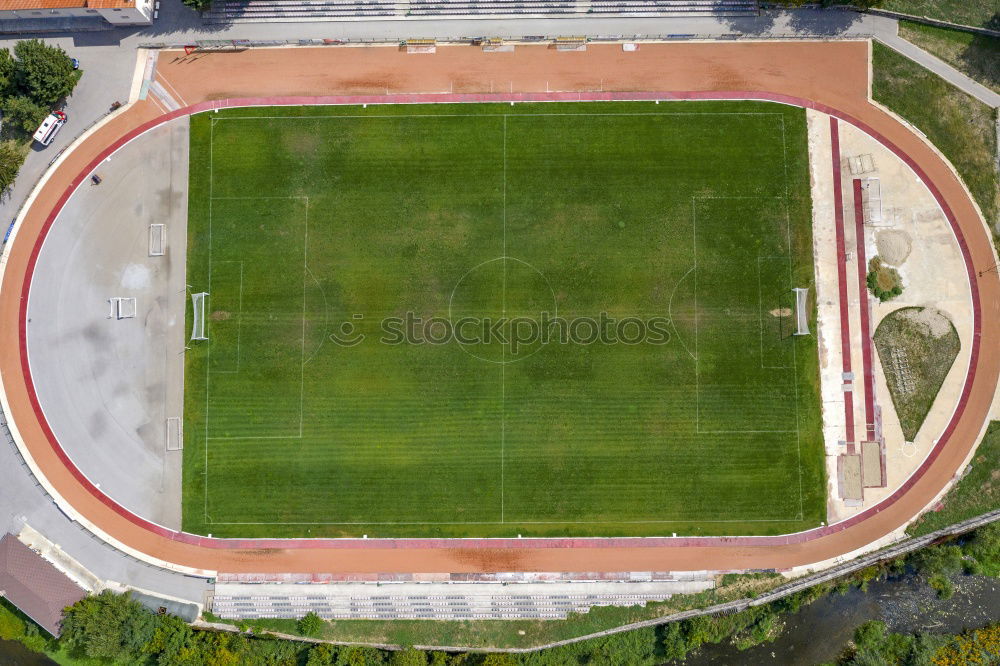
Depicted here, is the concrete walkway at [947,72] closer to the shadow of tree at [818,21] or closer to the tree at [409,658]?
the shadow of tree at [818,21]

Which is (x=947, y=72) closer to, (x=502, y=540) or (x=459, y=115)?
(x=459, y=115)

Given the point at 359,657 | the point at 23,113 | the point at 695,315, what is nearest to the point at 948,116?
the point at 695,315

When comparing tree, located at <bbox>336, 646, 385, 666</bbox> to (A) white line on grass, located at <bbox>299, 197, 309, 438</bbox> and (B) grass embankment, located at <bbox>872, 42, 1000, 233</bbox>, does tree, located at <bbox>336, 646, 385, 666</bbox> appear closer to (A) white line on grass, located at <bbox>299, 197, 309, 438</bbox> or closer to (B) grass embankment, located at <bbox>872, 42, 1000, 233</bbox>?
(A) white line on grass, located at <bbox>299, 197, 309, 438</bbox>

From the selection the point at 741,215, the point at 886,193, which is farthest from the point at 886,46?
the point at 741,215

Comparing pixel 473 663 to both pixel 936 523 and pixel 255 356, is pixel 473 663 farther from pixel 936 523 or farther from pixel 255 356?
pixel 936 523

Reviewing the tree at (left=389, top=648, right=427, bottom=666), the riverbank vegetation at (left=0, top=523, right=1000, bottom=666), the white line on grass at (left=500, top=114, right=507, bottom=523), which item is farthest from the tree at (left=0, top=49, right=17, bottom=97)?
the tree at (left=389, top=648, right=427, bottom=666)

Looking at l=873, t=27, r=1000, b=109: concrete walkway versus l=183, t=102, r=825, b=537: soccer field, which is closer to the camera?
l=183, t=102, r=825, b=537: soccer field
